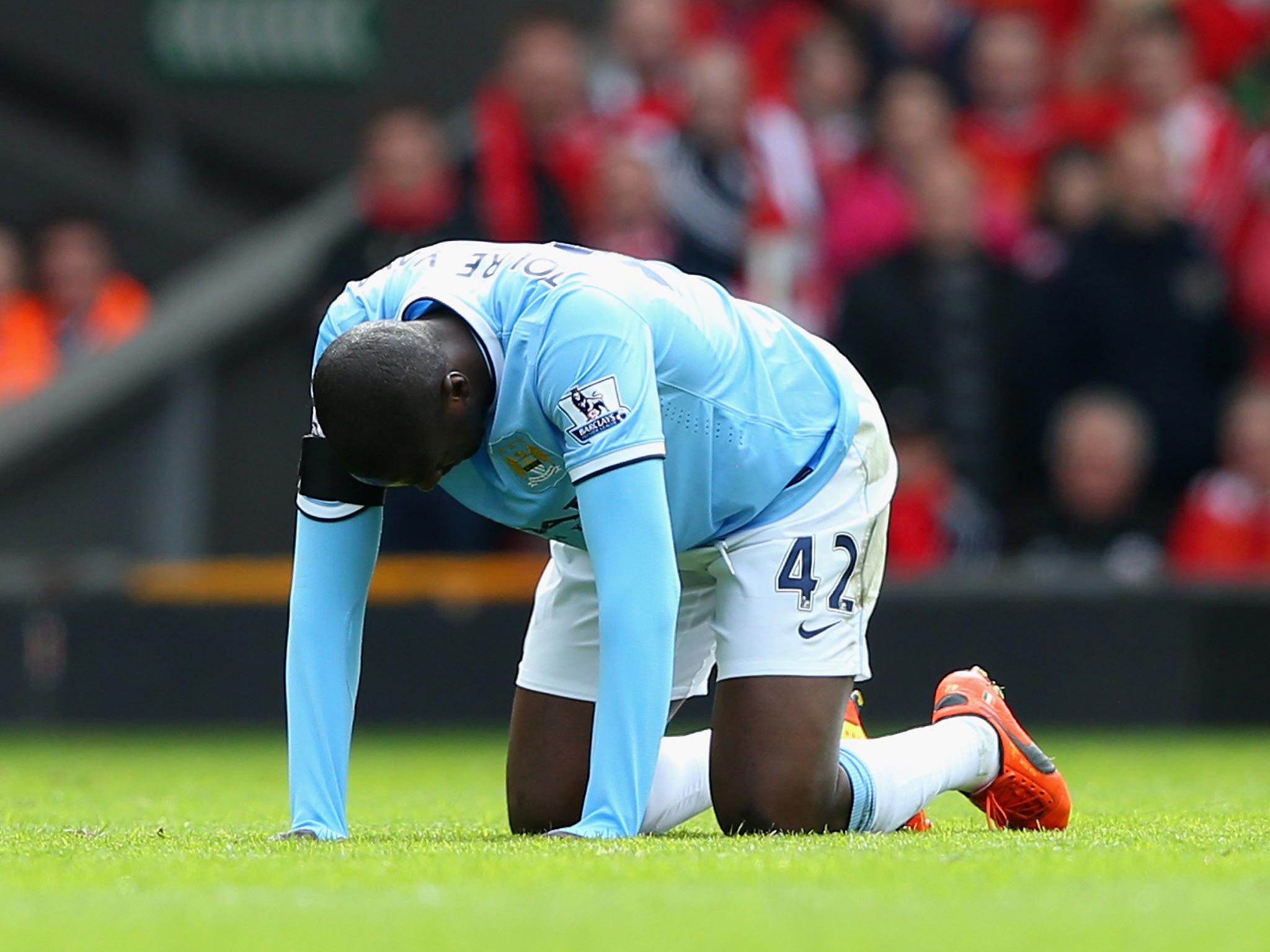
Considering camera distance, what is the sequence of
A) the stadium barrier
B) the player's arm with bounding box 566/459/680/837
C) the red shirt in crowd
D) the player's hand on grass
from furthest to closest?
the red shirt in crowd → the stadium barrier → the player's hand on grass → the player's arm with bounding box 566/459/680/837

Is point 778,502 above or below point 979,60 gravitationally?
below

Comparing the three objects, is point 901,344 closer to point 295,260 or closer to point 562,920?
point 295,260

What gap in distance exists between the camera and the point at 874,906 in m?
4.05

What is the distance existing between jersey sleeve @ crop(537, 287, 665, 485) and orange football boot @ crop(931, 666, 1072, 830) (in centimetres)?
160

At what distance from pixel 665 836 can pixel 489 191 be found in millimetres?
6107

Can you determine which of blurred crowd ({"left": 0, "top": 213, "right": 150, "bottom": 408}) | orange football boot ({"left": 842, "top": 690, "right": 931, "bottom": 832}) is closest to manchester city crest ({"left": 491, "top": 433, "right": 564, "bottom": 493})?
orange football boot ({"left": 842, "top": 690, "right": 931, "bottom": 832})

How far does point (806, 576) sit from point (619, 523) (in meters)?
0.93

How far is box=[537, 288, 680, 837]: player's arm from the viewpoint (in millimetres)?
4992

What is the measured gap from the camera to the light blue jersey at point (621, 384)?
505 cm

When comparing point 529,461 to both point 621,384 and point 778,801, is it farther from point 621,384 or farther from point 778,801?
point 778,801

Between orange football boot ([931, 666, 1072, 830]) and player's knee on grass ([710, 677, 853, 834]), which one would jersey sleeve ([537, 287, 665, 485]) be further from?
orange football boot ([931, 666, 1072, 830])

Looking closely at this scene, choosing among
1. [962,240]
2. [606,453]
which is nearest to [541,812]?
[606,453]

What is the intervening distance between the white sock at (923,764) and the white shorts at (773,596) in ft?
0.78

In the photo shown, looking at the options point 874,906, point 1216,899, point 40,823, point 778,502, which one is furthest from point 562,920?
point 40,823
